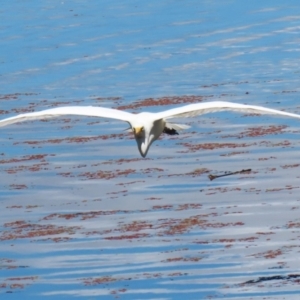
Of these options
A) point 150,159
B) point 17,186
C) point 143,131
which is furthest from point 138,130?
point 150,159

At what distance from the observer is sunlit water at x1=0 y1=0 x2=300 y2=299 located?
1122 cm

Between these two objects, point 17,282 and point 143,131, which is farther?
point 17,282

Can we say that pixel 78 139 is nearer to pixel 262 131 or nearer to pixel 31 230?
pixel 262 131

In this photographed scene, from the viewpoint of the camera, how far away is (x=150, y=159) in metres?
16.1

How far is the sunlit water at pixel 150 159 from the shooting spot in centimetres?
1122

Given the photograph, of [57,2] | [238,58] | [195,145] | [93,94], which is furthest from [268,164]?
[57,2]

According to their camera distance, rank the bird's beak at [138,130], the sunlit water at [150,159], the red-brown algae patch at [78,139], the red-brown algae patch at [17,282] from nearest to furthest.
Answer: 1. the bird's beak at [138,130]
2. the red-brown algae patch at [17,282]
3. the sunlit water at [150,159]
4. the red-brown algae patch at [78,139]

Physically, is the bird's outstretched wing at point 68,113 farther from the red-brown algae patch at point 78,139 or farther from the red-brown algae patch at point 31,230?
the red-brown algae patch at point 78,139

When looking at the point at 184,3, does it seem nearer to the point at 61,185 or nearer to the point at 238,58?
the point at 238,58

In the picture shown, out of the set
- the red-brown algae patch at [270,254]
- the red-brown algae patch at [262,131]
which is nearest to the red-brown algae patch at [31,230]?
the red-brown algae patch at [270,254]

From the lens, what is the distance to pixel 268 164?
15461mm

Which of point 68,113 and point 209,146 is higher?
point 68,113

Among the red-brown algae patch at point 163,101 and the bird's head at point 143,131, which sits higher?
the bird's head at point 143,131

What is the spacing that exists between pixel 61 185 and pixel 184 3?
1451 centimetres
